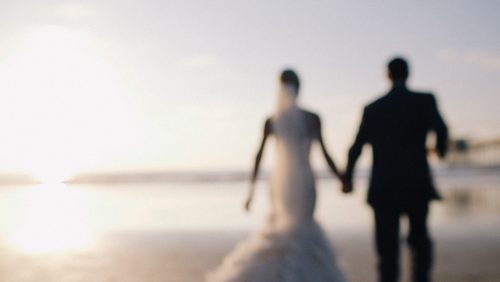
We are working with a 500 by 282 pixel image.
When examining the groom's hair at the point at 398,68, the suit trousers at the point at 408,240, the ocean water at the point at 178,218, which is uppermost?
the groom's hair at the point at 398,68

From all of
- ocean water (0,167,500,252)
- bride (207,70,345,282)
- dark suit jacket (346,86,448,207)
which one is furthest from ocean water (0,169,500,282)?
dark suit jacket (346,86,448,207)

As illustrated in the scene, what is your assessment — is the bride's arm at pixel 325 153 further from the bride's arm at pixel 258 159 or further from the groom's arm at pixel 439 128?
the groom's arm at pixel 439 128

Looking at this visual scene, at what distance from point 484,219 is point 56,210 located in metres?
12.9

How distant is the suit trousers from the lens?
5.71m

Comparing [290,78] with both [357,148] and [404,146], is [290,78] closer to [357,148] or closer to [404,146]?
[357,148]

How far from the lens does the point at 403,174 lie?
18.7 feet

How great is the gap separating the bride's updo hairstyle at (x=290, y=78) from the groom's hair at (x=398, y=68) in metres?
0.94

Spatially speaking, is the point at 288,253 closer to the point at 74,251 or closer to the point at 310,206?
the point at 310,206

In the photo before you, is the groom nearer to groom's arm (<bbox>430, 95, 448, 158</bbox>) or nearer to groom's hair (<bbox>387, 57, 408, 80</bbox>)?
groom's arm (<bbox>430, 95, 448, 158</bbox>)

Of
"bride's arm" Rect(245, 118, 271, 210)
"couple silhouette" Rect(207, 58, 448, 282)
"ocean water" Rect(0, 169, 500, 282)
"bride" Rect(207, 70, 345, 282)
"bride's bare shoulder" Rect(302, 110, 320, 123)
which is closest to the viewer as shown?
"bride" Rect(207, 70, 345, 282)

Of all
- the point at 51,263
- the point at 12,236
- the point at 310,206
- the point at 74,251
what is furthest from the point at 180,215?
the point at 310,206

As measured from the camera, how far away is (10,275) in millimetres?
8445

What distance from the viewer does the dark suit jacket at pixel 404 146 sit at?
5691 millimetres

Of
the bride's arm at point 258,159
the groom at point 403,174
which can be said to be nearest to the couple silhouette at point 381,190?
the groom at point 403,174
